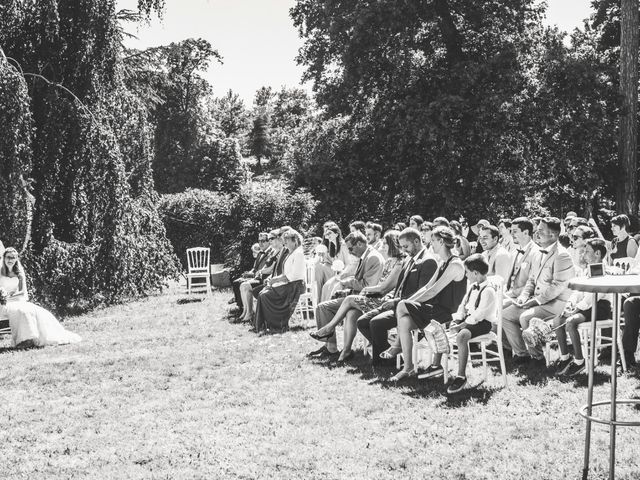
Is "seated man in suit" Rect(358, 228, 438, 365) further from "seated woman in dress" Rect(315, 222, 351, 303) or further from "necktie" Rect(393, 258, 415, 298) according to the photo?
"seated woman in dress" Rect(315, 222, 351, 303)

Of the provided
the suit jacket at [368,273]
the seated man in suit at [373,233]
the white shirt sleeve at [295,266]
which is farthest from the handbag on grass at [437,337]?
the white shirt sleeve at [295,266]

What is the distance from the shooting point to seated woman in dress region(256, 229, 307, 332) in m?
10.5

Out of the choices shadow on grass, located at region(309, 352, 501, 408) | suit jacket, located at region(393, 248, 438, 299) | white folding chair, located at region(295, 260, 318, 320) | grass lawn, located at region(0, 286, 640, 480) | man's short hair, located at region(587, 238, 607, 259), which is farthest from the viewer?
white folding chair, located at region(295, 260, 318, 320)

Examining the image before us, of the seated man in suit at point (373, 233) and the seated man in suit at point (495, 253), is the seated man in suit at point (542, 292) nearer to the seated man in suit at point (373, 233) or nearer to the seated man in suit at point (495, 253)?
the seated man in suit at point (495, 253)

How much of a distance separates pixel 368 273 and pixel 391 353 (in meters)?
1.56

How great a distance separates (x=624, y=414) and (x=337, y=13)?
52.9ft

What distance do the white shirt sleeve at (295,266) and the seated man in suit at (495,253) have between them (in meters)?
3.27

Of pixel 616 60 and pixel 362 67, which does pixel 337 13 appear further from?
pixel 616 60

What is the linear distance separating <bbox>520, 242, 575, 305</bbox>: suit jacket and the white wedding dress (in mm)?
6309

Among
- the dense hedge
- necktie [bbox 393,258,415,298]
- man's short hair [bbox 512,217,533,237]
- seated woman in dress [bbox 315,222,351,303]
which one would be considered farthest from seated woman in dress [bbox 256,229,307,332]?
the dense hedge

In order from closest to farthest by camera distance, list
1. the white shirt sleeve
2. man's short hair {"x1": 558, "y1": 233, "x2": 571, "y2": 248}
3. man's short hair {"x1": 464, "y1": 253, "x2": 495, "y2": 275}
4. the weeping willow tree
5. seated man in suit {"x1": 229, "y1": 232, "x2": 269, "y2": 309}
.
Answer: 1. man's short hair {"x1": 464, "y1": 253, "x2": 495, "y2": 275}
2. man's short hair {"x1": 558, "y1": 233, "x2": 571, "y2": 248}
3. the white shirt sleeve
4. the weeping willow tree
5. seated man in suit {"x1": 229, "y1": 232, "x2": 269, "y2": 309}

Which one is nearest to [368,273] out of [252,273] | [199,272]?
[252,273]

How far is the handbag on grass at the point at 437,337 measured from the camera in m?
6.54

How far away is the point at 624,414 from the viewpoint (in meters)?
5.37
